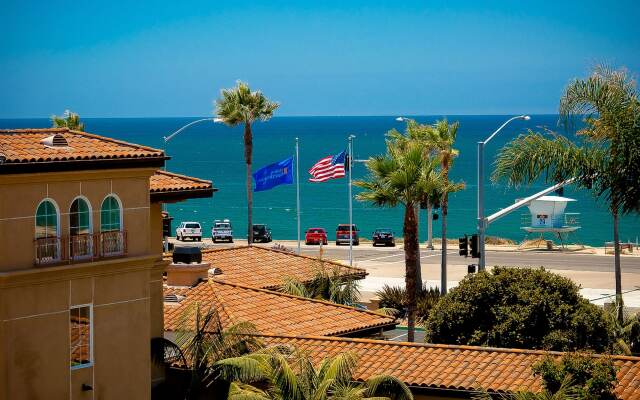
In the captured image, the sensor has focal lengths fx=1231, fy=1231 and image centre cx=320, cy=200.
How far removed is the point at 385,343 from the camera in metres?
27.3

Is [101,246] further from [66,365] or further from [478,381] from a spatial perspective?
[478,381]

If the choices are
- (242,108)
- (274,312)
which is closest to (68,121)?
(242,108)

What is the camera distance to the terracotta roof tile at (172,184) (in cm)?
2683

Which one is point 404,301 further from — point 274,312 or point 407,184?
point 274,312

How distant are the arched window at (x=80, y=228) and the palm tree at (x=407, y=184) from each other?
19037 mm

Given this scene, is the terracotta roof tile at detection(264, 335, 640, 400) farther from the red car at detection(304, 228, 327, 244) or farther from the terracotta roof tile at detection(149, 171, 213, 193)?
the red car at detection(304, 228, 327, 244)

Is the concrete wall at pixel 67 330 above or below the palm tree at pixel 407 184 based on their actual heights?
below

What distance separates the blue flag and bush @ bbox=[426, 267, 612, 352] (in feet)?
122

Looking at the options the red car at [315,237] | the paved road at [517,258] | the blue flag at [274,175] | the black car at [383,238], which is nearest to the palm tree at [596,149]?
the blue flag at [274,175]

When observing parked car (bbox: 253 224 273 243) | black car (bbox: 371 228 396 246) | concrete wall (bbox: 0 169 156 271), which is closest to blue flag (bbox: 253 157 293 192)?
black car (bbox: 371 228 396 246)

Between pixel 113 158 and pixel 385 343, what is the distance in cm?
770

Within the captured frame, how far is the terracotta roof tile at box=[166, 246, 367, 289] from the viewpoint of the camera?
38.9m

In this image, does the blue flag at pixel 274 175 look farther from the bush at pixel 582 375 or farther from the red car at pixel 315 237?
the bush at pixel 582 375

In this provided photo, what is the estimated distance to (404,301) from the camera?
5238cm
